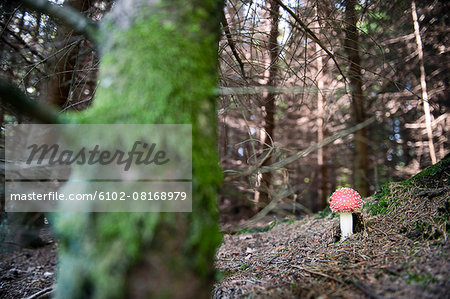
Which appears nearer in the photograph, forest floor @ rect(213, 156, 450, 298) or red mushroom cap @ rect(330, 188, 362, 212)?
forest floor @ rect(213, 156, 450, 298)

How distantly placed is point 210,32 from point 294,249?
2.37 metres

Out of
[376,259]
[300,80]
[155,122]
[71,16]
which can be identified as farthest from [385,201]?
[71,16]

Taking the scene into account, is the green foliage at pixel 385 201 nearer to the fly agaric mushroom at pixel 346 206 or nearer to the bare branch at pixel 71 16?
A: the fly agaric mushroom at pixel 346 206

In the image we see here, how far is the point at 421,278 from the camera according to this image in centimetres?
149

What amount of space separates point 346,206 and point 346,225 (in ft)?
0.71

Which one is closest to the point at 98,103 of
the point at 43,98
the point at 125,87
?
the point at 125,87

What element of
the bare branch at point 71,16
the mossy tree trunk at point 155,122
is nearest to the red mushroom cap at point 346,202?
the mossy tree trunk at point 155,122

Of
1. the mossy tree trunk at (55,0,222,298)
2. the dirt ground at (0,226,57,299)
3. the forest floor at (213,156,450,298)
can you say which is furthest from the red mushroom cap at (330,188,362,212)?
the dirt ground at (0,226,57,299)

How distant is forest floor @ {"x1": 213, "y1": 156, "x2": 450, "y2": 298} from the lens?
5.00ft

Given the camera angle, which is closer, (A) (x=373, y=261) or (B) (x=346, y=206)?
(A) (x=373, y=261)

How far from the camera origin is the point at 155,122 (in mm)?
1169

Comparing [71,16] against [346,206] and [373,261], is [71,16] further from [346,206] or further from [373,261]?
[346,206]

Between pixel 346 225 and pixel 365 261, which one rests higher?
pixel 346 225

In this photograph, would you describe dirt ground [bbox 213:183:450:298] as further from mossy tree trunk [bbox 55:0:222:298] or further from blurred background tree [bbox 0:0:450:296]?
mossy tree trunk [bbox 55:0:222:298]
